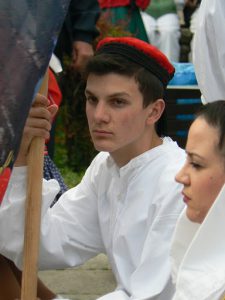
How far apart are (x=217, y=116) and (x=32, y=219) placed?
0.83 m

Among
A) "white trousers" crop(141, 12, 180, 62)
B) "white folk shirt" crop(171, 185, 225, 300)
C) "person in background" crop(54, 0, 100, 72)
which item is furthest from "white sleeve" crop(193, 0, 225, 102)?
"white trousers" crop(141, 12, 180, 62)

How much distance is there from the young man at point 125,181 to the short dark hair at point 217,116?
1.90ft

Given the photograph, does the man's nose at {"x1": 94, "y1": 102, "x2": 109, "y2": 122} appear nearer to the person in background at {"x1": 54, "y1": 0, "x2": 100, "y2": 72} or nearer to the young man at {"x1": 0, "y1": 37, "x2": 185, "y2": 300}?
the young man at {"x1": 0, "y1": 37, "x2": 185, "y2": 300}

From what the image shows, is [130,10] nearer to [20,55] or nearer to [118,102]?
[118,102]

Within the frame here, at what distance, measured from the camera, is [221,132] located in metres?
2.37

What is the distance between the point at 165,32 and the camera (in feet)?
30.7

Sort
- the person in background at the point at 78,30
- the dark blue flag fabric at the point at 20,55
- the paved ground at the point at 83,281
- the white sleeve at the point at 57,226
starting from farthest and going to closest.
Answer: the person in background at the point at 78,30
the paved ground at the point at 83,281
the white sleeve at the point at 57,226
the dark blue flag fabric at the point at 20,55

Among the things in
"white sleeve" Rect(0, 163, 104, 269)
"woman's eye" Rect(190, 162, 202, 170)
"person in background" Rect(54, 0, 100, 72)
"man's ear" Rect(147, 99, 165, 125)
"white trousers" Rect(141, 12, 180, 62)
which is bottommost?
"white trousers" Rect(141, 12, 180, 62)

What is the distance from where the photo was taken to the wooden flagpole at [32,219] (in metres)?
2.91

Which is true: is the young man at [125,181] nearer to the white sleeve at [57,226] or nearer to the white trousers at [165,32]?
the white sleeve at [57,226]

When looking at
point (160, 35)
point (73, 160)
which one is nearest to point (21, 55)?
point (73, 160)

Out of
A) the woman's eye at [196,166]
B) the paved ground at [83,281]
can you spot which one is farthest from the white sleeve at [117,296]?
the paved ground at [83,281]

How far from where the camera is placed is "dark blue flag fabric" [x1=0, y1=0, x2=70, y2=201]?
2705mm

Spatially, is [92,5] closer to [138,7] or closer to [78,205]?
[78,205]
